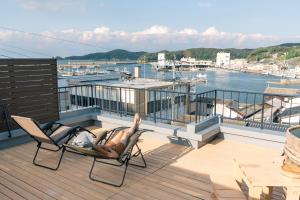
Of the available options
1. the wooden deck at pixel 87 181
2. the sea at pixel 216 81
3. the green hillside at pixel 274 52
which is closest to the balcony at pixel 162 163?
the wooden deck at pixel 87 181

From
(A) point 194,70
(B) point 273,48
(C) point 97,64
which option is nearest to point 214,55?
(A) point 194,70

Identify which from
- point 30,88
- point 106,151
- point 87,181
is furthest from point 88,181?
point 30,88

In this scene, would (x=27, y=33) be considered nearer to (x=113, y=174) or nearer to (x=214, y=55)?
(x=113, y=174)

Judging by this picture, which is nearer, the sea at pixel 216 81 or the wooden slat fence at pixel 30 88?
the wooden slat fence at pixel 30 88

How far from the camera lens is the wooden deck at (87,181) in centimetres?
334

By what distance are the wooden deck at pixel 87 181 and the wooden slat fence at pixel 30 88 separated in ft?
3.63

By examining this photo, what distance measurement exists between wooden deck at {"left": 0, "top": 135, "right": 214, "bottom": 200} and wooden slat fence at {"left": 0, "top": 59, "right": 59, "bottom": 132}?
43.5 inches

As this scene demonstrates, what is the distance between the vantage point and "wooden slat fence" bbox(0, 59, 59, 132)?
5.13 m

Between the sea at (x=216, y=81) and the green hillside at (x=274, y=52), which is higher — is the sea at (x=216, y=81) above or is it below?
below

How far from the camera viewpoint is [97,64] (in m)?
43.8

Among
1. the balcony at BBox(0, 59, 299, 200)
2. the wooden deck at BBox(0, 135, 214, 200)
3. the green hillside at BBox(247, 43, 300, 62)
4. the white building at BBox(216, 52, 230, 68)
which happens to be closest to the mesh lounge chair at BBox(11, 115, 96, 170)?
the wooden deck at BBox(0, 135, 214, 200)

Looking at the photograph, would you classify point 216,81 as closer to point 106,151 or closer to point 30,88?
point 30,88

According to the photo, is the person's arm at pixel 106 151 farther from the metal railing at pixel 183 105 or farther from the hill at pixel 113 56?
the hill at pixel 113 56

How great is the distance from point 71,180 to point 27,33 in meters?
17.5
